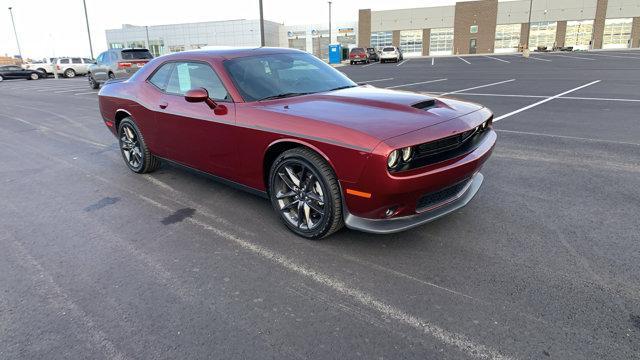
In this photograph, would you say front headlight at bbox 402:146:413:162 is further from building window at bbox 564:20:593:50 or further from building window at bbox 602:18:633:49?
building window at bbox 602:18:633:49

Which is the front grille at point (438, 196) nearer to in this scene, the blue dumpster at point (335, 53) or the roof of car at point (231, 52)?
the roof of car at point (231, 52)

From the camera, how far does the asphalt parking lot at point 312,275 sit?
2.36m

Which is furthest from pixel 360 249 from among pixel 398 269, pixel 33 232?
pixel 33 232

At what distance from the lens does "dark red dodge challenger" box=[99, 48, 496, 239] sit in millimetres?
3004

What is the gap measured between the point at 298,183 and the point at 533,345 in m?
1.97

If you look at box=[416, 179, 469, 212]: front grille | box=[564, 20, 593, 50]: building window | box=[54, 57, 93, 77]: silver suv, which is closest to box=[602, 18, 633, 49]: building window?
box=[564, 20, 593, 50]: building window

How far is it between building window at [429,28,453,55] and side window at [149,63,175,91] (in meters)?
68.0

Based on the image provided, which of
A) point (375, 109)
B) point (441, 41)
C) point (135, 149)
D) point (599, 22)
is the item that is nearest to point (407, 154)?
point (375, 109)

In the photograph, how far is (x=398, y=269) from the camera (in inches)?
121

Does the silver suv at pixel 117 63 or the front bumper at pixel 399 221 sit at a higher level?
the silver suv at pixel 117 63

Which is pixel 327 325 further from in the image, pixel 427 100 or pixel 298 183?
pixel 427 100

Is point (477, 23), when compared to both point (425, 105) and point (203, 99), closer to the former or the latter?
point (425, 105)

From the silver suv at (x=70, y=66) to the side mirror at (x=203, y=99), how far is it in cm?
3721

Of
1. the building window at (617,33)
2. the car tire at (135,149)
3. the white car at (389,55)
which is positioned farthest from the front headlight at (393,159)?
the building window at (617,33)
